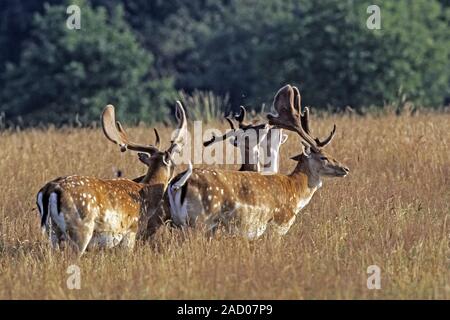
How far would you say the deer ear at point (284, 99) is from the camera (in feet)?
36.8

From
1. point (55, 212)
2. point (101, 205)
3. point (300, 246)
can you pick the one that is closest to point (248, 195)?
point (300, 246)

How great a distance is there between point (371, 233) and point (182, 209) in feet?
5.59

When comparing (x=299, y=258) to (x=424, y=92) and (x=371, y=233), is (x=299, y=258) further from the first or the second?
(x=424, y=92)

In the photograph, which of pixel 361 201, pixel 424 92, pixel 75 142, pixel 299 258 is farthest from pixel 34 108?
pixel 299 258

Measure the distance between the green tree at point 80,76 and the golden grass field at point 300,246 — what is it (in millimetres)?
18102

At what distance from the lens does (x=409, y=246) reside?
9641 millimetres

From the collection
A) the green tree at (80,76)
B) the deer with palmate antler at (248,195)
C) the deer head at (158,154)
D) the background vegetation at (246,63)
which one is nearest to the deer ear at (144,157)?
the deer head at (158,154)

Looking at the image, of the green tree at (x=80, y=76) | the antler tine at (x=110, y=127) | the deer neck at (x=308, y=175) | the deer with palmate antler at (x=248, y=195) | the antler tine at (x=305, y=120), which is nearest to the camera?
the deer with palmate antler at (x=248, y=195)

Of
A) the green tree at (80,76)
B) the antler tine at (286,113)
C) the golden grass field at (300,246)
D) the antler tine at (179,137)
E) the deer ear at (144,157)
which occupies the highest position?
the green tree at (80,76)

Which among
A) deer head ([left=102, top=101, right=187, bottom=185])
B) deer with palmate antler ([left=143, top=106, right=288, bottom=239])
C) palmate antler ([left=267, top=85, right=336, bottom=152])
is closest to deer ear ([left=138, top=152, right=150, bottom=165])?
deer head ([left=102, top=101, right=187, bottom=185])

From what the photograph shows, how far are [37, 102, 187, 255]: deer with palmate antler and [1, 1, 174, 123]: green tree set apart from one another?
21495 millimetres

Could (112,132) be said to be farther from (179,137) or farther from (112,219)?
(112,219)

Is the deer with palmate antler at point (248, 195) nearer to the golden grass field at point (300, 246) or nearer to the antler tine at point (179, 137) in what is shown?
the golden grass field at point (300, 246)

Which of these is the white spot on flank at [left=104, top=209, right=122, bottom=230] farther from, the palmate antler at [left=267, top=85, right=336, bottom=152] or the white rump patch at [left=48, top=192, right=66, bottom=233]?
the palmate antler at [left=267, top=85, right=336, bottom=152]
